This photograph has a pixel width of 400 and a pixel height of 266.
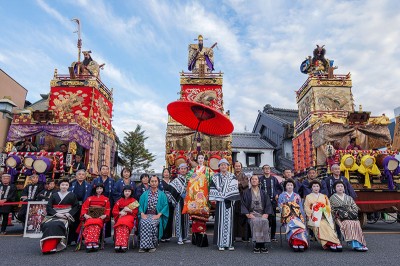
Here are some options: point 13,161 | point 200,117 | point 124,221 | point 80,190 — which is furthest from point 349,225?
point 13,161

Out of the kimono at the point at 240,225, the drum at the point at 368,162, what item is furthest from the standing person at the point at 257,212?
the drum at the point at 368,162

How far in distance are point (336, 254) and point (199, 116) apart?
178 inches

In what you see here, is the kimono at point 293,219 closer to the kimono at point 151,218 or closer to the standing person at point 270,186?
the standing person at point 270,186

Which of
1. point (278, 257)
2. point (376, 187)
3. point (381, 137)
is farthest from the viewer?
→ point (381, 137)

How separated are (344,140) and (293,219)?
8.49m

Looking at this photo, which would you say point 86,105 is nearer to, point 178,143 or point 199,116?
point 178,143

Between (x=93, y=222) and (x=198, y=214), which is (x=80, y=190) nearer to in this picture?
(x=93, y=222)

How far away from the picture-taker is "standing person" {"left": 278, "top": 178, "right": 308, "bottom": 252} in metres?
5.05

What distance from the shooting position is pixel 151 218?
17.7 feet

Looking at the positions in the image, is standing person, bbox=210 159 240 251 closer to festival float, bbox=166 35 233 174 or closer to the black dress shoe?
the black dress shoe

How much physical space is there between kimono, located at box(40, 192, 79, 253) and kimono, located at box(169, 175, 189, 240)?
208 cm

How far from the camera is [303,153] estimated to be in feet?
50.6

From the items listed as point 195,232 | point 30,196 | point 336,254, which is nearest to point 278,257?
point 336,254

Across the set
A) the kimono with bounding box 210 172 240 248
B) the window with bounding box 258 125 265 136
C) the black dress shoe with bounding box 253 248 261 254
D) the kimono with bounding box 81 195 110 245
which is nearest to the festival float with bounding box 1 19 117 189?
the kimono with bounding box 81 195 110 245
